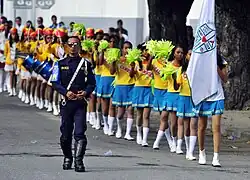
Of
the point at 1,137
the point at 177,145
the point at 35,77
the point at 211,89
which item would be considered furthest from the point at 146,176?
the point at 35,77

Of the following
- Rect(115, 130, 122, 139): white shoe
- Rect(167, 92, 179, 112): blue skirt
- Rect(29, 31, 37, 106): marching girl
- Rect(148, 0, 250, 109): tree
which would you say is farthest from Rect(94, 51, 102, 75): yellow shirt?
Rect(29, 31, 37, 106): marching girl

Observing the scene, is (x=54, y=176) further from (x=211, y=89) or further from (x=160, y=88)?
(x=160, y=88)

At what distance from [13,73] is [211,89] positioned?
1272cm

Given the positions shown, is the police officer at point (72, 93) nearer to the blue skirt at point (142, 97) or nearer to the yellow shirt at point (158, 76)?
Result: the yellow shirt at point (158, 76)

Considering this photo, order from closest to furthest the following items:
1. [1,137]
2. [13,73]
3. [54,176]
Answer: [54,176]
[1,137]
[13,73]

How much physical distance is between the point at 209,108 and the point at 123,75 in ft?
12.2

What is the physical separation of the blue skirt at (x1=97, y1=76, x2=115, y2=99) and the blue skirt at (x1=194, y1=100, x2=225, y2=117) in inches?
165

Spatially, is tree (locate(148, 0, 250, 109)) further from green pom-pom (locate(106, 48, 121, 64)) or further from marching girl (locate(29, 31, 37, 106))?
green pom-pom (locate(106, 48, 121, 64))

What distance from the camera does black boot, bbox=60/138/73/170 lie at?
12.8m

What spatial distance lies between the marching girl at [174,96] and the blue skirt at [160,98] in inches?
6.9

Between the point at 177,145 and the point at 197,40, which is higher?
the point at 197,40

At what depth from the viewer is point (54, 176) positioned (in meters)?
12.2

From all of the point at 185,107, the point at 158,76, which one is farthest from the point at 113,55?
the point at 185,107

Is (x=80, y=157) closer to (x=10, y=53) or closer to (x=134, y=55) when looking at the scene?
(x=134, y=55)
